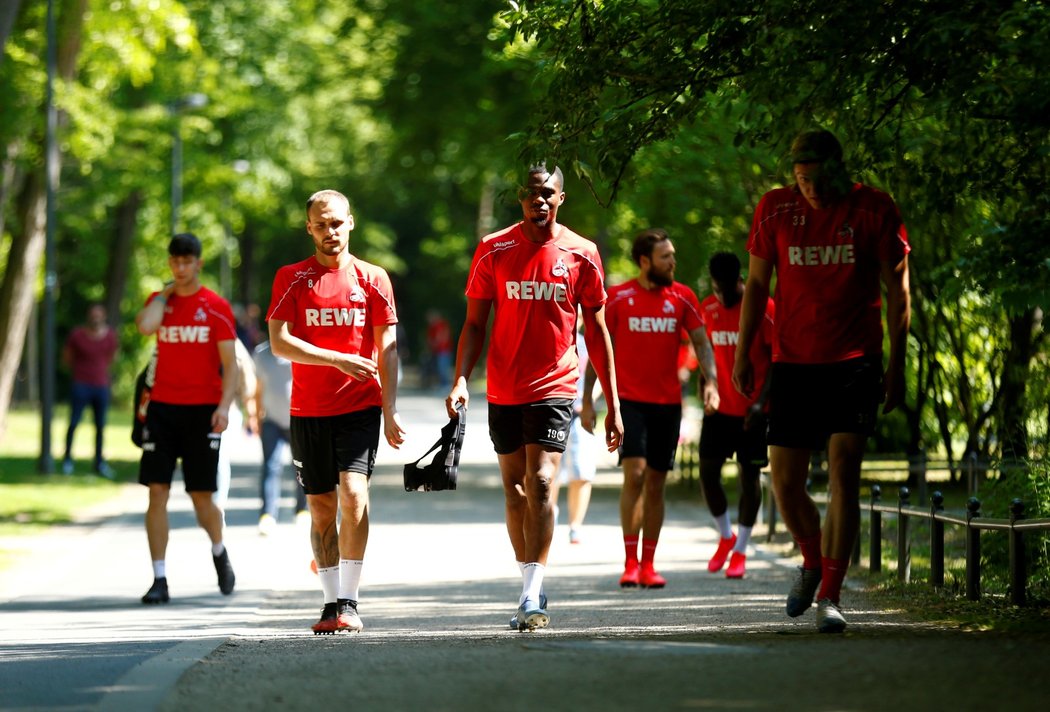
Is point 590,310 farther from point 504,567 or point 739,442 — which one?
point 504,567

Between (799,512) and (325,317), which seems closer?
(799,512)

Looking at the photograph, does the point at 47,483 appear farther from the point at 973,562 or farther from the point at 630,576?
the point at 973,562

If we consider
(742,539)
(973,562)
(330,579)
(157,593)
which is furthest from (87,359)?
(973,562)

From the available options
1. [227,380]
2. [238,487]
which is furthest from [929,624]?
[238,487]

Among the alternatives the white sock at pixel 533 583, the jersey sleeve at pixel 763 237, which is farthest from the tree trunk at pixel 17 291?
the jersey sleeve at pixel 763 237

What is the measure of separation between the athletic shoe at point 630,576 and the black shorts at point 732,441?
1208 millimetres

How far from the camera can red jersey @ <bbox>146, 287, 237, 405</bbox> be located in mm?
10359

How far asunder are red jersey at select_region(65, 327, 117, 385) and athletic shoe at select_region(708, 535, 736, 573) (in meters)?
12.5

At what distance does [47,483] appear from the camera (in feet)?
65.1

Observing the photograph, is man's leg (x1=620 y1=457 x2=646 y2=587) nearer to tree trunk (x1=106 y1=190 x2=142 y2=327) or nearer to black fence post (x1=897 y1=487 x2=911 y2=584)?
black fence post (x1=897 y1=487 x2=911 y2=584)

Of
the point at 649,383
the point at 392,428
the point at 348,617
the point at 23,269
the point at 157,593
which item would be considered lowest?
the point at 157,593

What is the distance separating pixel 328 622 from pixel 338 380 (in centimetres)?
113

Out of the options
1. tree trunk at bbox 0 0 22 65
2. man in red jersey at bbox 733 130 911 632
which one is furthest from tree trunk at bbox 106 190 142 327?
man in red jersey at bbox 733 130 911 632

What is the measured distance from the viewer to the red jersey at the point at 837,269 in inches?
292
